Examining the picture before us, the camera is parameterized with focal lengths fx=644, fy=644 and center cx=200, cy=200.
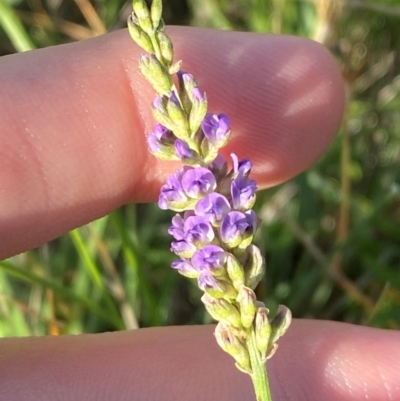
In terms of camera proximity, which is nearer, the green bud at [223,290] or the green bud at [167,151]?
the green bud at [223,290]

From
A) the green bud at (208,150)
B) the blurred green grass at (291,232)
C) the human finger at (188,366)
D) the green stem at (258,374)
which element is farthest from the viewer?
the blurred green grass at (291,232)

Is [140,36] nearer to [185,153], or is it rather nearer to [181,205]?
[185,153]

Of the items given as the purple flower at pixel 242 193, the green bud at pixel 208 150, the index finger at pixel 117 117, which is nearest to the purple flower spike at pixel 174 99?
the green bud at pixel 208 150

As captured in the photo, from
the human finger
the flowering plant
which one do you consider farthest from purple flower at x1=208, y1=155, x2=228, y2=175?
the human finger

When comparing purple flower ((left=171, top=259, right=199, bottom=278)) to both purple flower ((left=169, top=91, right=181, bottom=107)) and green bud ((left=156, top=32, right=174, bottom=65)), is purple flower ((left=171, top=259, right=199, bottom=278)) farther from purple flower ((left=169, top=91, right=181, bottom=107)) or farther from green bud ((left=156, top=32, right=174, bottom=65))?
green bud ((left=156, top=32, right=174, bottom=65))

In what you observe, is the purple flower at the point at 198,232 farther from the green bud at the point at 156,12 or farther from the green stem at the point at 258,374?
the green bud at the point at 156,12

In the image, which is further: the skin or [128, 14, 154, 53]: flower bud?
the skin

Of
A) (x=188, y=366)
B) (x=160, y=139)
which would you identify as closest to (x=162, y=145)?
(x=160, y=139)
